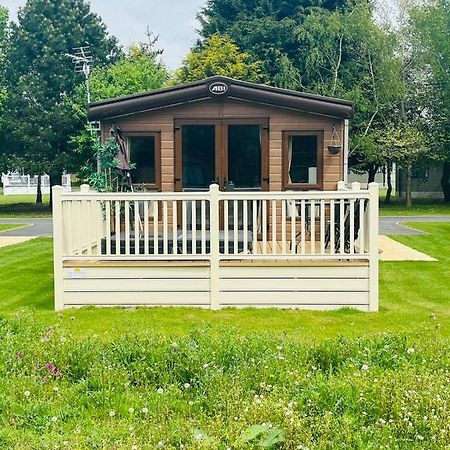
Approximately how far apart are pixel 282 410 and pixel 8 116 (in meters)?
23.7

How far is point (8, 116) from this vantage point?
24469 mm

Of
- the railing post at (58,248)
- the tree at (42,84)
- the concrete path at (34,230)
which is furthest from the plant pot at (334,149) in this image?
the tree at (42,84)

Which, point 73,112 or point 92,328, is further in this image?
point 73,112

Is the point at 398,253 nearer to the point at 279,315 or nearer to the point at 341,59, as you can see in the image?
the point at 279,315

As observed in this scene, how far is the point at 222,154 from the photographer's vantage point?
9.16 m

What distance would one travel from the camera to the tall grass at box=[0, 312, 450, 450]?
2883 mm

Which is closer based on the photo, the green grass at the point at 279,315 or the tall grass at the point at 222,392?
the tall grass at the point at 222,392

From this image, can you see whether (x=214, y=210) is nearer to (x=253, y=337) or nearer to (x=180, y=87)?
(x=253, y=337)

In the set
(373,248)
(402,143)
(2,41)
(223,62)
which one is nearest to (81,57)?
(2,41)

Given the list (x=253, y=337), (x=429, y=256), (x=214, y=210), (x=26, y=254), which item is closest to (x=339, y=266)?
(x=214, y=210)

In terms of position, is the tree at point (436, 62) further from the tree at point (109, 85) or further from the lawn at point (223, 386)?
the lawn at point (223, 386)

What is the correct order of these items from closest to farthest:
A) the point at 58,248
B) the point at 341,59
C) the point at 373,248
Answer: the point at 373,248 < the point at 58,248 < the point at 341,59

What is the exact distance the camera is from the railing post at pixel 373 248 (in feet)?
19.1

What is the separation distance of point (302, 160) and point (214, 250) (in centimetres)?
383
